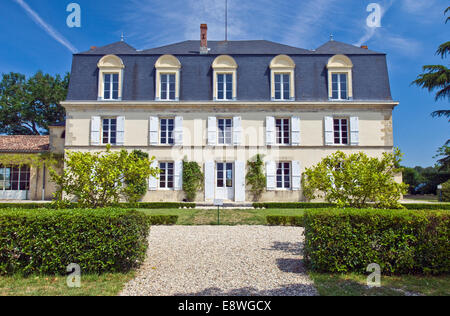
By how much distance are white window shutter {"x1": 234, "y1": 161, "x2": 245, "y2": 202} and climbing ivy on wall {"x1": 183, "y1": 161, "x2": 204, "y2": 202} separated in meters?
1.89

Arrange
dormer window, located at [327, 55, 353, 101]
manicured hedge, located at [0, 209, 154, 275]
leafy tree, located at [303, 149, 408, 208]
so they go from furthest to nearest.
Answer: dormer window, located at [327, 55, 353, 101], leafy tree, located at [303, 149, 408, 208], manicured hedge, located at [0, 209, 154, 275]

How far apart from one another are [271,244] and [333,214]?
8.25ft

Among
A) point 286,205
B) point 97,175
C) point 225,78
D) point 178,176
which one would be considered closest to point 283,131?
point 225,78

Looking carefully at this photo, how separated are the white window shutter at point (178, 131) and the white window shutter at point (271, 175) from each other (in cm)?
491

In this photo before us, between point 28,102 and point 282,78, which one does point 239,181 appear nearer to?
point 282,78

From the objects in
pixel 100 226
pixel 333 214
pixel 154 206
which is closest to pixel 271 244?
pixel 333 214

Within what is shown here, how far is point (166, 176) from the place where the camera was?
16.2 metres

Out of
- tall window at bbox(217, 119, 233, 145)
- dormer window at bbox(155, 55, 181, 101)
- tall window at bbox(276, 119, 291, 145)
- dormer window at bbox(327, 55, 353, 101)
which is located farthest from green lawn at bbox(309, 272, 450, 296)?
dormer window at bbox(155, 55, 181, 101)

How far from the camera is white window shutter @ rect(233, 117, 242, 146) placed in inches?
635

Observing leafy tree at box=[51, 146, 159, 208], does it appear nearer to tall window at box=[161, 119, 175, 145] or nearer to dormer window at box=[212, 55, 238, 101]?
tall window at box=[161, 119, 175, 145]

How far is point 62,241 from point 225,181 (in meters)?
11.9

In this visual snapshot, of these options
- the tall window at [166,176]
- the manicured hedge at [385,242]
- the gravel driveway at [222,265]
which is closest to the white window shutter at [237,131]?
the tall window at [166,176]
